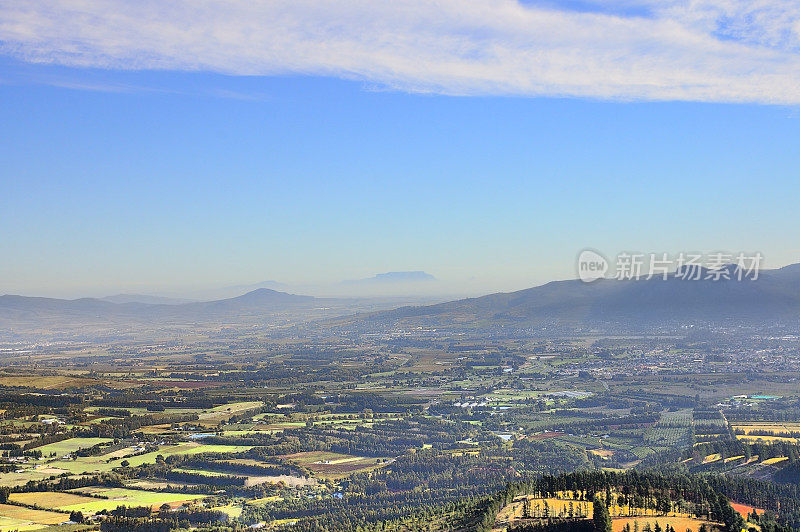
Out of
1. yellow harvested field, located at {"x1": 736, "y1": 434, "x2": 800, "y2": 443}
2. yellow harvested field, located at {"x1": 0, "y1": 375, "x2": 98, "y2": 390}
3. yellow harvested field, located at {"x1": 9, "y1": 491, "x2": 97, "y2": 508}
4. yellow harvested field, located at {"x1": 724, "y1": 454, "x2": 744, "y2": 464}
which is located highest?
yellow harvested field, located at {"x1": 736, "y1": 434, "x2": 800, "y2": 443}

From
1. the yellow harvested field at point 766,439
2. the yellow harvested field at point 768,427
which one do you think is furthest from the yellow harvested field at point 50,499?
the yellow harvested field at point 768,427

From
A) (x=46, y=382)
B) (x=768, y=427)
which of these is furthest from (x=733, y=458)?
(x=46, y=382)

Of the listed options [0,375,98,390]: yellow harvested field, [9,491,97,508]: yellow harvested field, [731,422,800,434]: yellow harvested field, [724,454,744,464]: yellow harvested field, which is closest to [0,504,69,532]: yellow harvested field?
[9,491,97,508]: yellow harvested field

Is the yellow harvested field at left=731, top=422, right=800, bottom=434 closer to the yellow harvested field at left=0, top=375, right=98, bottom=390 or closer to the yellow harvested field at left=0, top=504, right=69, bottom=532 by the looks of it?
the yellow harvested field at left=0, top=504, right=69, bottom=532

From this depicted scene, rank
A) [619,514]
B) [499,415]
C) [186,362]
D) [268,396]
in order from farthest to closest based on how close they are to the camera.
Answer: [186,362]
[268,396]
[499,415]
[619,514]

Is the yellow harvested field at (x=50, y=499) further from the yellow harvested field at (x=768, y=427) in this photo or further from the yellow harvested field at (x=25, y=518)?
the yellow harvested field at (x=768, y=427)

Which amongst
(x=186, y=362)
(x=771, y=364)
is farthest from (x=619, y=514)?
(x=186, y=362)

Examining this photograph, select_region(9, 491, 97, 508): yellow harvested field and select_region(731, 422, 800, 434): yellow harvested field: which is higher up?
select_region(731, 422, 800, 434): yellow harvested field

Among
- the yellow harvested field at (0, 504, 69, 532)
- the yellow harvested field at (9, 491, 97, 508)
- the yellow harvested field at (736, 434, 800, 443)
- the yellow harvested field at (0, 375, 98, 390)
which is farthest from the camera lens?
the yellow harvested field at (0, 375, 98, 390)

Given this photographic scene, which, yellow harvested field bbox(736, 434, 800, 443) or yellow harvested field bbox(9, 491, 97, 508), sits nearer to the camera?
yellow harvested field bbox(9, 491, 97, 508)

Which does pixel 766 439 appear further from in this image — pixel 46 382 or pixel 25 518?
pixel 46 382

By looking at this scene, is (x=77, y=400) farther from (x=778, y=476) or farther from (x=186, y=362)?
(x=778, y=476)
